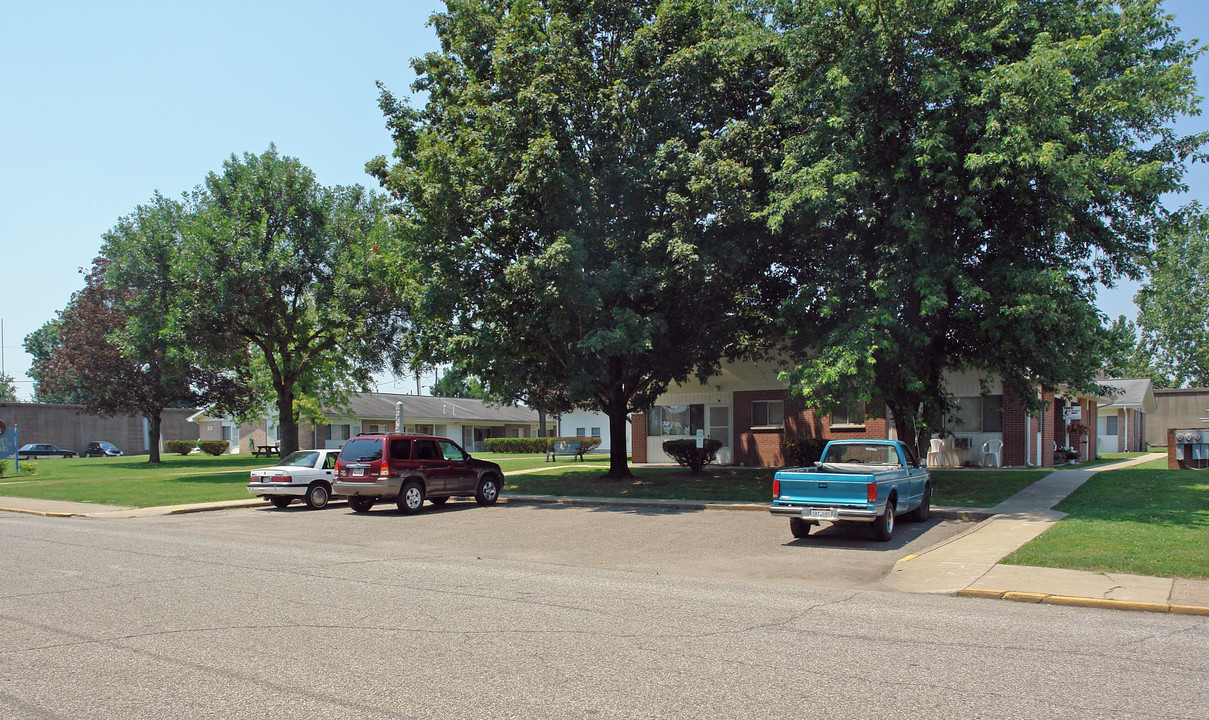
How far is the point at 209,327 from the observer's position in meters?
31.8

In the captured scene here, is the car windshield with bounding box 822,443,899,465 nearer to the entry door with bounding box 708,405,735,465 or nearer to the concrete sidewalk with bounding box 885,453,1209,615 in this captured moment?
the concrete sidewalk with bounding box 885,453,1209,615

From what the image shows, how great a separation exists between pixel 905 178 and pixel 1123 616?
11663 millimetres

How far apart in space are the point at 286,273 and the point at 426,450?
16.0 m

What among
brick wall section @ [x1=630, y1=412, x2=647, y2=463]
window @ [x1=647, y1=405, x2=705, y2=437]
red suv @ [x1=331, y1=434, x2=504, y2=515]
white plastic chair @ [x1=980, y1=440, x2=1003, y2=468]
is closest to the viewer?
red suv @ [x1=331, y1=434, x2=504, y2=515]

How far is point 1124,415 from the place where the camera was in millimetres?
42969

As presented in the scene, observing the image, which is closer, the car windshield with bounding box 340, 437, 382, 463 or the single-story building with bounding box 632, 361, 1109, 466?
the car windshield with bounding box 340, 437, 382, 463

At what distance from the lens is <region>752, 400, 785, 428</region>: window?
30.5 metres

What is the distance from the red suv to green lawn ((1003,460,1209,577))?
42.0ft

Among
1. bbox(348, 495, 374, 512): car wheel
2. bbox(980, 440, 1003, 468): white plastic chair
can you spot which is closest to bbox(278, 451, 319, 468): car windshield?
bbox(348, 495, 374, 512): car wheel

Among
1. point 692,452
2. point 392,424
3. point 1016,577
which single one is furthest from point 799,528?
point 392,424

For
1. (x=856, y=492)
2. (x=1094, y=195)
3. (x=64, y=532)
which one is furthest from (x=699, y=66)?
(x=64, y=532)

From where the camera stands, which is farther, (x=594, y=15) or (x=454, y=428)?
(x=454, y=428)

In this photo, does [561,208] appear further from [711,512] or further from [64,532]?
[64,532]

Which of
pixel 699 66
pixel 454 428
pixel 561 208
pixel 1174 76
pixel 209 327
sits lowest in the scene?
pixel 454 428
